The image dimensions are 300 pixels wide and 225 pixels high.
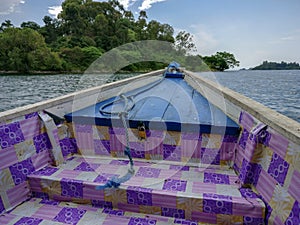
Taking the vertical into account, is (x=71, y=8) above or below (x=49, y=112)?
above

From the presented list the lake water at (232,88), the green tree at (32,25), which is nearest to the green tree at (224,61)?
the lake water at (232,88)

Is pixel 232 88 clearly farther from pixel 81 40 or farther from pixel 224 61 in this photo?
pixel 81 40

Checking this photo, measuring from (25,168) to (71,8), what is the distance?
1690 inches

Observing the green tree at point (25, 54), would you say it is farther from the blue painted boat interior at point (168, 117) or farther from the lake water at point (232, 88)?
the blue painted boat interior at point (168, 117)

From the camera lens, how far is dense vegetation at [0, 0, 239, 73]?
7419 mm

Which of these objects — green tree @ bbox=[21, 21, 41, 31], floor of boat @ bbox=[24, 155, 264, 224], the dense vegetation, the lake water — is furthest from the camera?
green tree @ bbox=[21, 21, 41, 31]

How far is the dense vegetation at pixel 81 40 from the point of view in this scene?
7419 mm

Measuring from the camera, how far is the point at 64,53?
2228cm

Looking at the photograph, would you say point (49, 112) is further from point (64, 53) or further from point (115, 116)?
point (64, 53)

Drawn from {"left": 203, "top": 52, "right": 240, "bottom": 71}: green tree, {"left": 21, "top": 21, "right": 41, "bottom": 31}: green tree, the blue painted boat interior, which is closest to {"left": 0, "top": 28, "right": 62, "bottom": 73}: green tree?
{"left": 203, "top": 52, "right": 240, "bottom": 71}: green tree

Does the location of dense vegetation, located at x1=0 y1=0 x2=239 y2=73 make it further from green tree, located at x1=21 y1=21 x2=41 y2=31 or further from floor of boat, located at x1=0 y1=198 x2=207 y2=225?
floor of boat, located at x1=0 y1=198 x2=207 y2=225

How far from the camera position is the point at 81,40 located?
27.7m

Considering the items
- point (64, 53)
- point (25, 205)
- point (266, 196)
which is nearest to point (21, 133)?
point (25, 205)

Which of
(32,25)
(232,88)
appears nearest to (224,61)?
(232,88)
